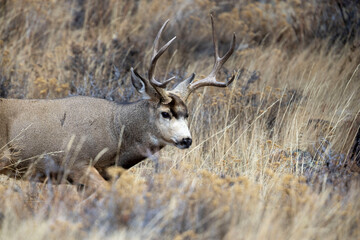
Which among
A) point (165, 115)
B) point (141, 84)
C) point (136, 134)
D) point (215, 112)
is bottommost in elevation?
point (215, 112)

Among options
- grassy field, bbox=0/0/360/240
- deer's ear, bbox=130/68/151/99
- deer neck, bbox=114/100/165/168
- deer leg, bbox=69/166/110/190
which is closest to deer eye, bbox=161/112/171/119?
deer neck, bbox=114/100/165/168

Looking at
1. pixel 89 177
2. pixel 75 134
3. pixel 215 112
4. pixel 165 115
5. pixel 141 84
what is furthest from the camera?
pixel 215 112

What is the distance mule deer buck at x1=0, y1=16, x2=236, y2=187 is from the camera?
5.48m

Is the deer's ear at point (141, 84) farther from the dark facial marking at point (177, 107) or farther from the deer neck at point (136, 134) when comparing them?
the dark facial marking at point (177, 107)

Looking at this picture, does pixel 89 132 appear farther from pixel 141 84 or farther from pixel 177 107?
pixel 177 107

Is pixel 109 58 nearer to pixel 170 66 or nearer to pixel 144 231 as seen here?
pixel 170 66

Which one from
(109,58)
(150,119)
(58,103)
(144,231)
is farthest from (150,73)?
(109,58)

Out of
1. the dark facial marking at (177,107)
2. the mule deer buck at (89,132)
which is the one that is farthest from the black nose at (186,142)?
the dark facial marking at (177,107)

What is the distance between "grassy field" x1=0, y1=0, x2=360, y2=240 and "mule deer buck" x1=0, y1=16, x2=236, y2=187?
28 cm

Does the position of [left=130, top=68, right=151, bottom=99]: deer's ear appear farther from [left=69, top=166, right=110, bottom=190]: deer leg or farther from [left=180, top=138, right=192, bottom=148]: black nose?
[left=69, top=166, right=110, bottom=190]: deer leg

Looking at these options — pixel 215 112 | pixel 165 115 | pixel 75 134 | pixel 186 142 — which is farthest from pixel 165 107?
pixel 215 112

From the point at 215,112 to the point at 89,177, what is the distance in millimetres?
2838

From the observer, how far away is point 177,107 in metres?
5.66

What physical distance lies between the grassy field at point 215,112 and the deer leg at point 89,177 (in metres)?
0.13
